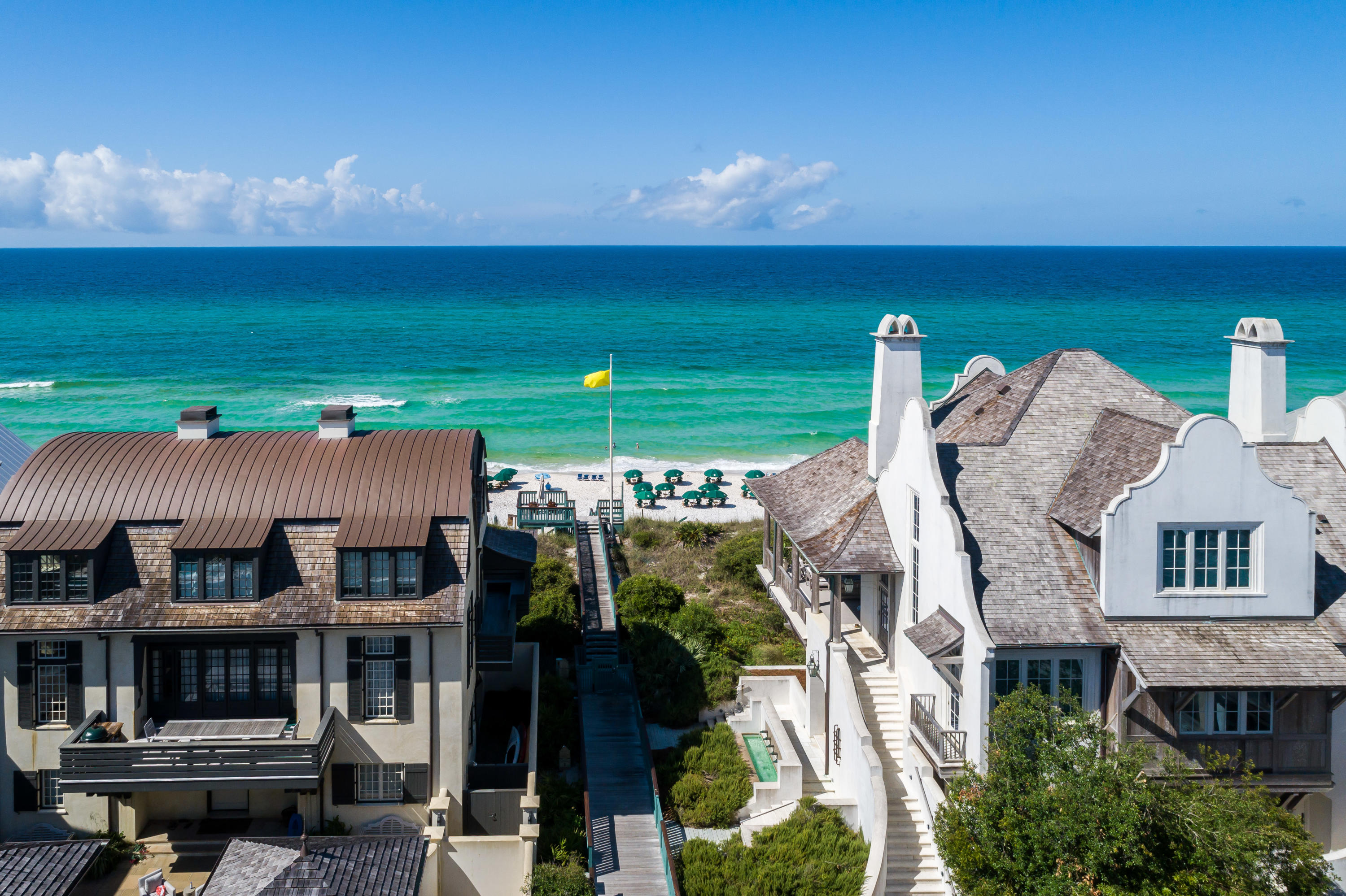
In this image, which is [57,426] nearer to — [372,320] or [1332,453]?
[372,320]

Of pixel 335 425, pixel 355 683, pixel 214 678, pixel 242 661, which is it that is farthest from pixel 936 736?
pixel 335 425

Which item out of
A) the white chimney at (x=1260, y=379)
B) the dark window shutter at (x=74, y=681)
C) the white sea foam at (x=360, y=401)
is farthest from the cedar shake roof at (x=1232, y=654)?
the white sea foam at (x=360, y=401)

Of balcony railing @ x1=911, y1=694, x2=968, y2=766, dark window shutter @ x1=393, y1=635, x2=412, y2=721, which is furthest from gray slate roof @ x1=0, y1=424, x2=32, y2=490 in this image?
balcony railing @ x1=911, y1=694, x2=968, y2=766

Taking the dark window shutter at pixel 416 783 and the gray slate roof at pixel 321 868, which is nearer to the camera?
the gray slate roof at pixel 321 868

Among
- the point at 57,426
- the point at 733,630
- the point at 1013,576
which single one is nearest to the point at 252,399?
the point at 57,426

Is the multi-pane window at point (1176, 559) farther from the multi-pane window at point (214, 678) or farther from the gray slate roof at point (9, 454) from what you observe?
the gray slate roof at point (9, 454)
